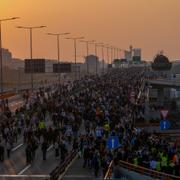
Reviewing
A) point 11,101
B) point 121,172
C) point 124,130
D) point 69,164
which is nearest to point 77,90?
point 11,101

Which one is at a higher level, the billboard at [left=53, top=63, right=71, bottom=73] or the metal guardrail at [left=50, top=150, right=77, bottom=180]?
the billboard at [left=53, top=63, right=71, bottom=73]

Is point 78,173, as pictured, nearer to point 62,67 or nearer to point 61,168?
point 61,168

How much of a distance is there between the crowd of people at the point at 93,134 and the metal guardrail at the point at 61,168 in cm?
66

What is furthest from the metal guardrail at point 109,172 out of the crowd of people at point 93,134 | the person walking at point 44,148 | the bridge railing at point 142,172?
the person walking at point 44,148

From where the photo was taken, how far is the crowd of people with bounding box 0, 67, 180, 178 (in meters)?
29.4

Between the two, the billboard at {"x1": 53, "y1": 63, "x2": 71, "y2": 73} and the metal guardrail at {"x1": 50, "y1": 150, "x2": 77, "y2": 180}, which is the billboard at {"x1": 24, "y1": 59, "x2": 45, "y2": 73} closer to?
the billboard at {"x1": 53, "y1": 63, "x2": 71, "y2": 73}

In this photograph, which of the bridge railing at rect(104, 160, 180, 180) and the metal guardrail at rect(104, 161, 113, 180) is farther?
the metal guardrail at rect(104, 161, 113, 180)

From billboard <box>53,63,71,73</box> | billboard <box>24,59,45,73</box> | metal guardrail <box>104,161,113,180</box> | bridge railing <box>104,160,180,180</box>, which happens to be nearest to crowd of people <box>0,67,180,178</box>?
metal guardrail <box>104,161,113,180</box>

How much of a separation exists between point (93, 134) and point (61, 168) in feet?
26.9

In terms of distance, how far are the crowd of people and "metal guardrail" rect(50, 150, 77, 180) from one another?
657 millimetres

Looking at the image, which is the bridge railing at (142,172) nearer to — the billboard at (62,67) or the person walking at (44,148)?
the person walking at (44,148)

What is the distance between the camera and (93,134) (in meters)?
36.8

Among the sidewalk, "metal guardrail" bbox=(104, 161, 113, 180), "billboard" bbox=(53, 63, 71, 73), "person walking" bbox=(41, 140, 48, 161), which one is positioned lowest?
the sidewalk

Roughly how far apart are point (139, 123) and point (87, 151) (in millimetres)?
16631
